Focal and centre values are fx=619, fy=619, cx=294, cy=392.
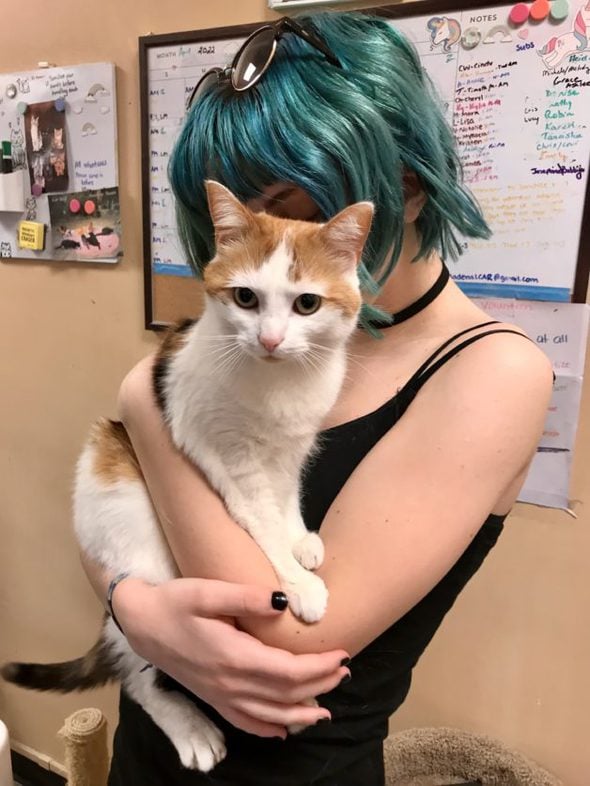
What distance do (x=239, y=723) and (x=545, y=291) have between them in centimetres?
99

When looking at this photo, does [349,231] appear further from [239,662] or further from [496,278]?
[496,278]

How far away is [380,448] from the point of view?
2.49 feet

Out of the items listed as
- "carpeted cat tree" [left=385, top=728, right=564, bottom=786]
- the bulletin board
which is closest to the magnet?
the bulletin board

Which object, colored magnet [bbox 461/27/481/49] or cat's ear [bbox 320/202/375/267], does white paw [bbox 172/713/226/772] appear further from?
colored magnet [bbox 461/27/481/49]

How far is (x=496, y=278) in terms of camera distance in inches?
51.5

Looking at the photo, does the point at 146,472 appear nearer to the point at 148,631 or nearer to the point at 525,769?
the point at 148,631

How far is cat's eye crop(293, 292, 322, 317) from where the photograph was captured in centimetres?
78

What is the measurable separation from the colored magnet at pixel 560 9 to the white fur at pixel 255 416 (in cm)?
75

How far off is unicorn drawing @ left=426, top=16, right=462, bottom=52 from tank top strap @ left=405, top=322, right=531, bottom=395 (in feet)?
2.41

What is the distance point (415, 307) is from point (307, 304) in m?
0.20

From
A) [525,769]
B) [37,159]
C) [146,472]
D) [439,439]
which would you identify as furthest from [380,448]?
[37,159]

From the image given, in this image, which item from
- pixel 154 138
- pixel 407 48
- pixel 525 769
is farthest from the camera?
pixel 154 138

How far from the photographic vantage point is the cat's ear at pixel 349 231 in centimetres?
71

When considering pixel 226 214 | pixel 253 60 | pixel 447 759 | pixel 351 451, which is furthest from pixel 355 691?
pixel 447 759
